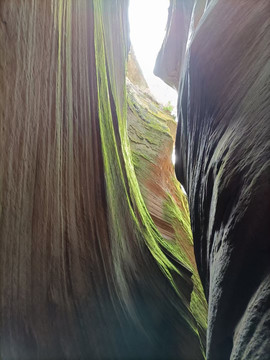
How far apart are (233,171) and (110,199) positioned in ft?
3.77

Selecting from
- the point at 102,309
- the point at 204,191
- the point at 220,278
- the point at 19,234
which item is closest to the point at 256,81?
the point at 204,191

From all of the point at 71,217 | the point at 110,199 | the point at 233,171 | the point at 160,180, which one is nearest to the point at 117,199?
the point at 110,199

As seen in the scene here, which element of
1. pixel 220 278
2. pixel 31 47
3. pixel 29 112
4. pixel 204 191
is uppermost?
pixel 31 47

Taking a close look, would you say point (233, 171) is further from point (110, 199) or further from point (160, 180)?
point (160, 180)

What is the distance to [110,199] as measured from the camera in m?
2.57

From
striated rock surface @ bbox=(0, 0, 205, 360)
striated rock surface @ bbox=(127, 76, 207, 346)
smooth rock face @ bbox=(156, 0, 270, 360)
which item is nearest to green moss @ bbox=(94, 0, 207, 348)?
striated rock surface @ bbox=(0, 0, 205, 360)

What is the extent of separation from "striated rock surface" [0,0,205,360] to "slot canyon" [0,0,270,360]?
1 cm

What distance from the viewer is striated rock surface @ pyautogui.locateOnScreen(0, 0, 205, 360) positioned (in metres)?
1.63

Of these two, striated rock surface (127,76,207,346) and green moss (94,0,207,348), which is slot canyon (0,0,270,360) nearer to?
green moss (94,0,207,348)

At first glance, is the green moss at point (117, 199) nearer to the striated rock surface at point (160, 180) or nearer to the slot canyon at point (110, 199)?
the slot canyon at point (110, 199)

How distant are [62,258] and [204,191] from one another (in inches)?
44.6

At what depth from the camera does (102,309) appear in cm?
230

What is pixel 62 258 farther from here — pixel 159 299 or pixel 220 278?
Answer: pixel 159 299

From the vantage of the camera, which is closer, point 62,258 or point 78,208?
point 62,258
